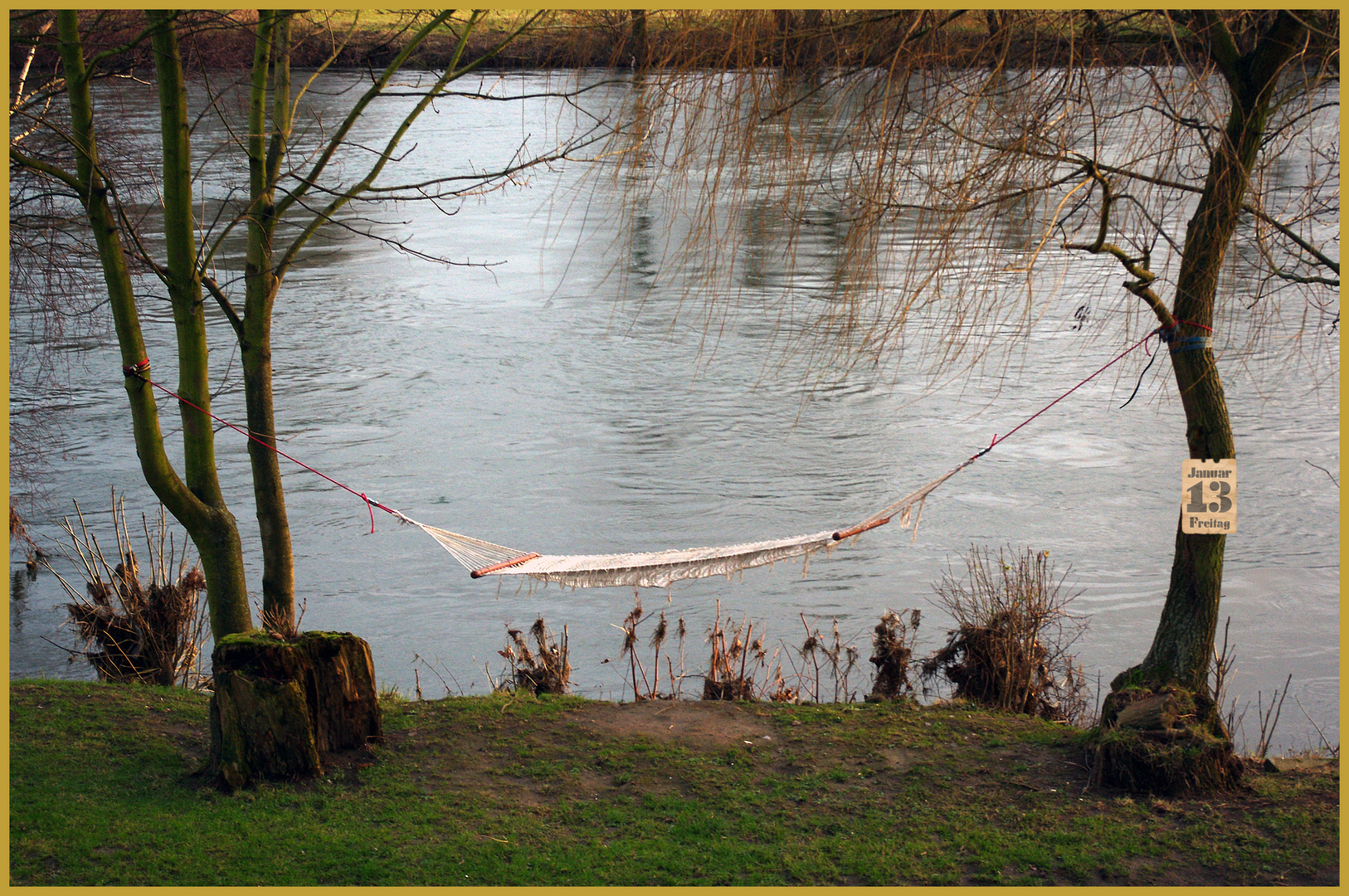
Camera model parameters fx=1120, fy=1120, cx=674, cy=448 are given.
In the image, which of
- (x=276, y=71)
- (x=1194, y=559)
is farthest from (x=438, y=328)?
(x=1194, y=559)

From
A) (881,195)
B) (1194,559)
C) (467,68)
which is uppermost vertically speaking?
(467,68)

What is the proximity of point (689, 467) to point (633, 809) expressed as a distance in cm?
595

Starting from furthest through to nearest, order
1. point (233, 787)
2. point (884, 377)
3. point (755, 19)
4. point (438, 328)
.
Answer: point (438, 328), point (884, 377), point (233, 787), point (755, 19)

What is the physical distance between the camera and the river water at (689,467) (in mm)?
6629

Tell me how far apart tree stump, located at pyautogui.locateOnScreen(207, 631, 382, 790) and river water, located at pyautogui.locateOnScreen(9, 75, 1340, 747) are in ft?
5.44

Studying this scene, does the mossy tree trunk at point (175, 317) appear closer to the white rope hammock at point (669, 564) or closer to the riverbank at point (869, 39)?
the white rope hammock at point (669, 564)

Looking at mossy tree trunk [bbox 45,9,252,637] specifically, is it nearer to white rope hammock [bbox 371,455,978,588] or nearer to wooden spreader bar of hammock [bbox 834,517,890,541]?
white rope hammock [bbox 371,455,978,588]

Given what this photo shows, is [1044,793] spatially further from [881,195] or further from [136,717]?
[136,717]

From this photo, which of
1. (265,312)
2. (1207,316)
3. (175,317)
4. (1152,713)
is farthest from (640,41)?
(1152,713)

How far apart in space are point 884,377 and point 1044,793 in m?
8.44

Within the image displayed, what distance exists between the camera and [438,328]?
43.6ft

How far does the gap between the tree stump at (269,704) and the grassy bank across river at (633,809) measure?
0.27 ft

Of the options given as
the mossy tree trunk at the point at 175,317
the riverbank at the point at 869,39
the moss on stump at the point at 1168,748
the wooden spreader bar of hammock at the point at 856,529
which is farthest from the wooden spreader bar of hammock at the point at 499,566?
the moss on stump at the point at 1168,748

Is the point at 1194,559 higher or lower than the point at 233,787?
higher
